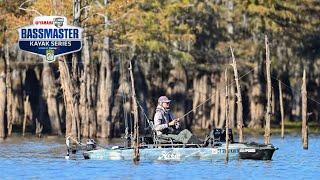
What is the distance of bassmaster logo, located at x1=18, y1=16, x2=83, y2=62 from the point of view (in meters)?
59.9

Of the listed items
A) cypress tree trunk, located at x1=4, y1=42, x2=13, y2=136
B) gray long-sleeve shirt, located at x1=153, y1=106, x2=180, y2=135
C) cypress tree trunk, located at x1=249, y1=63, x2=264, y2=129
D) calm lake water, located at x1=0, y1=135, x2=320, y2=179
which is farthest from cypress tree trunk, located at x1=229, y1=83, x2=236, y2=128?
gray long-sleeve shirt, located at x1=153, y1=106, x2=180, y2=135

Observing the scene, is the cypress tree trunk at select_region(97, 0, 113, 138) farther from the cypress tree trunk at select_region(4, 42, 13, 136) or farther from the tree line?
the cypress tree trunk at select_region(4, 42, 13, 136)

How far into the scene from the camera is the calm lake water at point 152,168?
4181 cm

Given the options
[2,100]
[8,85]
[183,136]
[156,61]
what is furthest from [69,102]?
[156,61]

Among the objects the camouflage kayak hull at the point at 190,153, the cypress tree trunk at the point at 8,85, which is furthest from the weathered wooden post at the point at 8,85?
the camouflage kayak hull at the point at 190,153

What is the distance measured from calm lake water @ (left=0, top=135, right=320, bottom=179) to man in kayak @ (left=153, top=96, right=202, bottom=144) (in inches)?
35.5

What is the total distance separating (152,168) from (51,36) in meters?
15.9

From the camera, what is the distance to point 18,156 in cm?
5228

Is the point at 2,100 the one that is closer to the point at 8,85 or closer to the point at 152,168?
the point at 8,85

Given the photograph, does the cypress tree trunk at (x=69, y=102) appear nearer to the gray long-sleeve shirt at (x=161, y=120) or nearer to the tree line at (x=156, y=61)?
the tree line at (x=156, y=61)

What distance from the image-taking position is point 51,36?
5862 centimetres

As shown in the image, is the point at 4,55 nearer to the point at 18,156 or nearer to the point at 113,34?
the point at 113,34

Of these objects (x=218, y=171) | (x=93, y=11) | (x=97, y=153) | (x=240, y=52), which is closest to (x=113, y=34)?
(x=93, y=11)

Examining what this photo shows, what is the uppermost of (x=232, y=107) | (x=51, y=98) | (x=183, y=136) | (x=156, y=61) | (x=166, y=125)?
(x=156, y=61)
